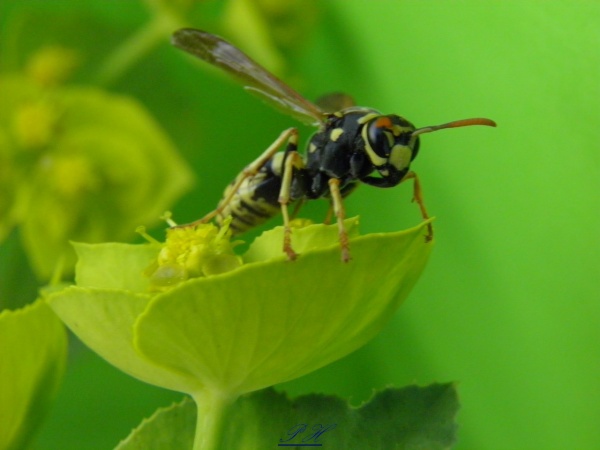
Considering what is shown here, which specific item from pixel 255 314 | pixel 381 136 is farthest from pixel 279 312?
pixel 381 136

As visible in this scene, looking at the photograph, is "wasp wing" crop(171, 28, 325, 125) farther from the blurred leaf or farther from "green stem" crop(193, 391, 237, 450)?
the blurred leaf

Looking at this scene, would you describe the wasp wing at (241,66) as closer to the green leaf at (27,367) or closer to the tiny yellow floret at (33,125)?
the green leaf at (27,367)

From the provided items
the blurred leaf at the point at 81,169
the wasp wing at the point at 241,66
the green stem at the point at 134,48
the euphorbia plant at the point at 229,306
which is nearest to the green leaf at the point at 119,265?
the euphorbia plant at the point at 229,306

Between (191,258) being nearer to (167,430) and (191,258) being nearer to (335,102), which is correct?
(167,430)

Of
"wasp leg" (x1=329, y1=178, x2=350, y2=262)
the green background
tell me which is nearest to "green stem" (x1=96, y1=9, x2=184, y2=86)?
the green background

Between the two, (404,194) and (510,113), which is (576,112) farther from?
(404,194)

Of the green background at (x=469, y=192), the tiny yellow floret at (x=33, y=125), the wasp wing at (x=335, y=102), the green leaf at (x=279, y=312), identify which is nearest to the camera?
the green leaf at (x=279, y=312)
